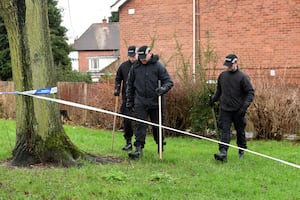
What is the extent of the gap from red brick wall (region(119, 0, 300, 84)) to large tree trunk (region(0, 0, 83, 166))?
32.5 ft

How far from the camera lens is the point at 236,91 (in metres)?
8.34

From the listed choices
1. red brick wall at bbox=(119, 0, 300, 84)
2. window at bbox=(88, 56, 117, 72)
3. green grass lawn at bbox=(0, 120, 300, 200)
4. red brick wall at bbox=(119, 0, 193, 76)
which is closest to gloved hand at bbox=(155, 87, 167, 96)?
green grass lawn at bbox=(0, 120, 300, 200)

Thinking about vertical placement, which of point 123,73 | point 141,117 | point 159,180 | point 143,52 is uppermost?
point 143,52

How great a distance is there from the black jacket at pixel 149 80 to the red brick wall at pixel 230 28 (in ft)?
27.9

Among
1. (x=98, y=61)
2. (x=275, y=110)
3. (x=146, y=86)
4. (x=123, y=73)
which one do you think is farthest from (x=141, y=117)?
(x=98, y=61)

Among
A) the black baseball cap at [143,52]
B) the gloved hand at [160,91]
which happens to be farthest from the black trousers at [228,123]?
the black baseball cap at [143,52]

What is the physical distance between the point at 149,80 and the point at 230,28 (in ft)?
38.7

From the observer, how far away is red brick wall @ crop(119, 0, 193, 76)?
20.1m

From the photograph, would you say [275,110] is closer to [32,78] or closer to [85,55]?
[32,78]

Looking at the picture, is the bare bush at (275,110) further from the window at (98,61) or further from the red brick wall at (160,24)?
the window at (98,61)

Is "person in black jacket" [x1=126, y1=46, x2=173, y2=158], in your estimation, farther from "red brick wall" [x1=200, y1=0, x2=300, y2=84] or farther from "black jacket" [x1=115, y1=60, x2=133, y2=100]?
"red brick wall" [x1=200, y1=0, x2=300, y2=84]

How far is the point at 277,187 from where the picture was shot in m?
6.30

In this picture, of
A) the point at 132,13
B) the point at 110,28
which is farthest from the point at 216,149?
the point at 110,28

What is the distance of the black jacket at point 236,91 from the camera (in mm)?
8289
